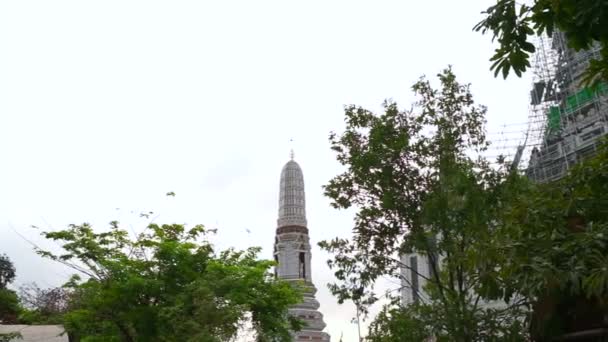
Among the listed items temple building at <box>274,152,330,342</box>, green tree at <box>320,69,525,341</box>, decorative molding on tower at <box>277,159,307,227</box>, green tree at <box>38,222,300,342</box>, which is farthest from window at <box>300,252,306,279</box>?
green tree at <box>320,69,525,341</box>

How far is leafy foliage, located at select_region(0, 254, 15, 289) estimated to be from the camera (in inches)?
1298

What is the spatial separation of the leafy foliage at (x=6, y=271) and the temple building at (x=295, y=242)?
61.5ft

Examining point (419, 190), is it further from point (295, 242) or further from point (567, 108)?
point (295, 242)

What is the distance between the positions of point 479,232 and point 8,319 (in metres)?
22.8

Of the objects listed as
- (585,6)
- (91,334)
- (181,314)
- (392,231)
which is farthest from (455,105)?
(91,334)

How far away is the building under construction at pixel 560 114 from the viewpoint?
28.4 m

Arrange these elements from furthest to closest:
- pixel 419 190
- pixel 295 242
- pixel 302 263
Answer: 1. pixel 302 263
2. pixel 295 242
3. pixel 419 190

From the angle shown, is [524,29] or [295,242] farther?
[295,242]

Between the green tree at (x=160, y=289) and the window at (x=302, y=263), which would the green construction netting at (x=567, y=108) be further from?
the window at (x=302, y=263)

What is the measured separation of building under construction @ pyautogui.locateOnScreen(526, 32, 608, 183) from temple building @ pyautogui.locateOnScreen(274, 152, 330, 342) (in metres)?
20.5

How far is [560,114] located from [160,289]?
2223 centimetres

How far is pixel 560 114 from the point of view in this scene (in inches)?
1211

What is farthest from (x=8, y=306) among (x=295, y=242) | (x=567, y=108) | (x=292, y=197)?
(x=567, y=108)

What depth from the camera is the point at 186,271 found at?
1764cm
